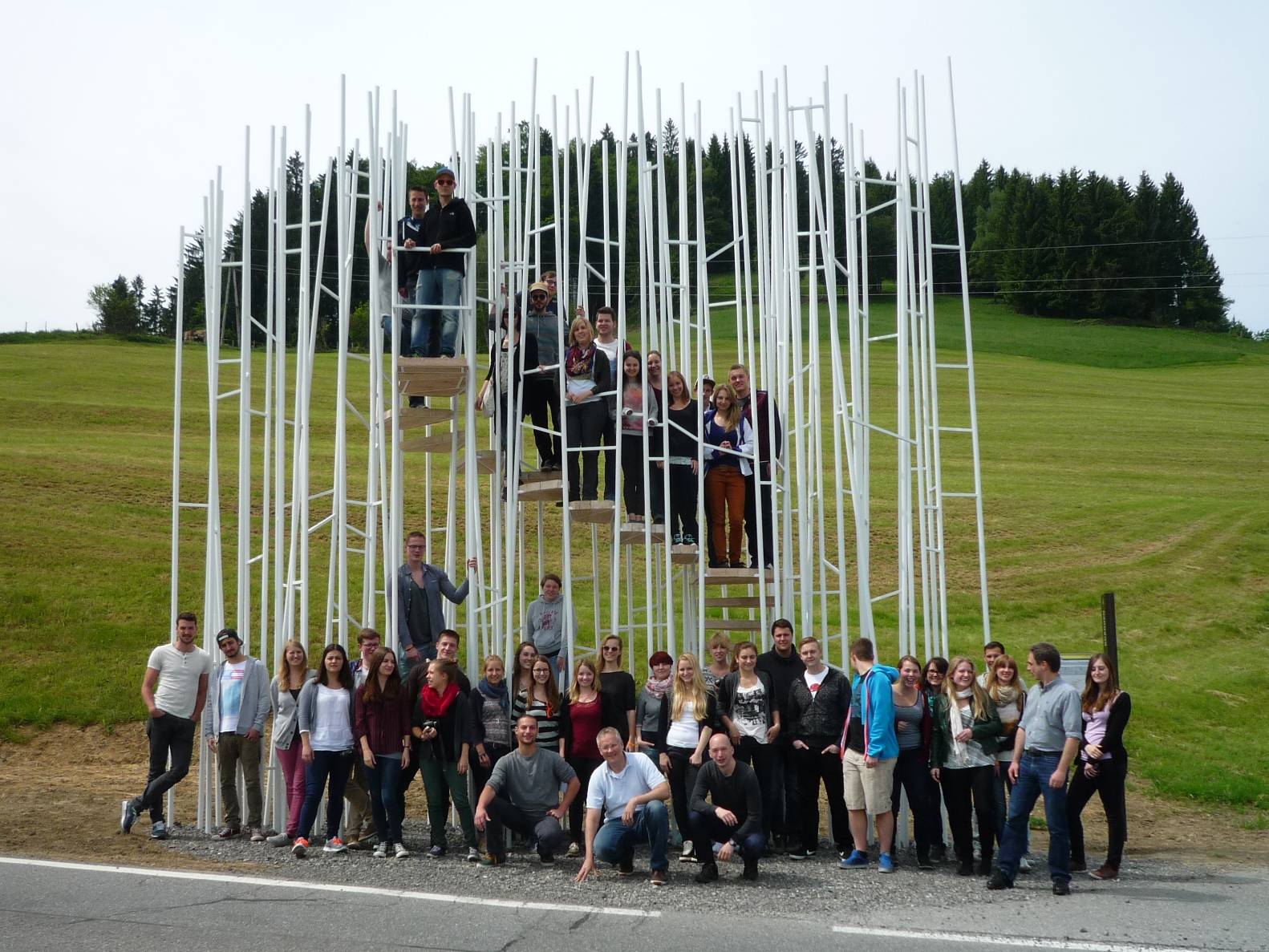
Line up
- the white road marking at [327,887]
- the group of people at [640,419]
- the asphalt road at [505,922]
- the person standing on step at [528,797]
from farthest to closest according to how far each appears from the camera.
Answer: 1. the group of people at [640,419]
2. the person standing on step at [528,797]
3. the white road marking at [327,887]
4. the asphalt road at [505,922]

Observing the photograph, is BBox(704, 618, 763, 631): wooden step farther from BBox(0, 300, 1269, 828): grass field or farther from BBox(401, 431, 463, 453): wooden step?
BBox(0, 300, 1269, 828): grass field

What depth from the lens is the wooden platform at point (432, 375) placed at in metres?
8.95

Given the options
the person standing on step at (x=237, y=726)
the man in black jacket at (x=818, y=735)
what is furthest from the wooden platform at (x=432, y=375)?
the man in black jacket at (x=818, y=735)

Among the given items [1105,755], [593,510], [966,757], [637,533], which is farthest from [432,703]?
[1105,755]

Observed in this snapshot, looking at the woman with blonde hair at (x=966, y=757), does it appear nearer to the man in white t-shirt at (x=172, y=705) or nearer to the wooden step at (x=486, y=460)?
the wooden step at (x=486, y=460)

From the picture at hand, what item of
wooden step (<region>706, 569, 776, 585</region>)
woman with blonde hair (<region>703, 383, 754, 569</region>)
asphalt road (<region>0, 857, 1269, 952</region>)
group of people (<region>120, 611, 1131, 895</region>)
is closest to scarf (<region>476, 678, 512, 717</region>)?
group of people (<region>120, 611, 1131, 895</region>)

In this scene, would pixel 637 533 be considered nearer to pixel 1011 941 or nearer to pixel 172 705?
pixel 172 705

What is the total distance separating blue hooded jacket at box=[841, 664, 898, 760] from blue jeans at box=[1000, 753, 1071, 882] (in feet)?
2.52

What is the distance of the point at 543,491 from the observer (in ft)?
31.8

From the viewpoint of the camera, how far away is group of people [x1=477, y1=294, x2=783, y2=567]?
9359mm

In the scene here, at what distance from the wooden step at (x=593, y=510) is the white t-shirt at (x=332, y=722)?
6.48 feet

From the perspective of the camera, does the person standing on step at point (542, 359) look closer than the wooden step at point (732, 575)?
Yes

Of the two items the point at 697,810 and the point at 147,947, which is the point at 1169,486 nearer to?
the point at 697,810

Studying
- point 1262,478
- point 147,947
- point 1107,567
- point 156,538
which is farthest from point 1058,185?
point 147,947
